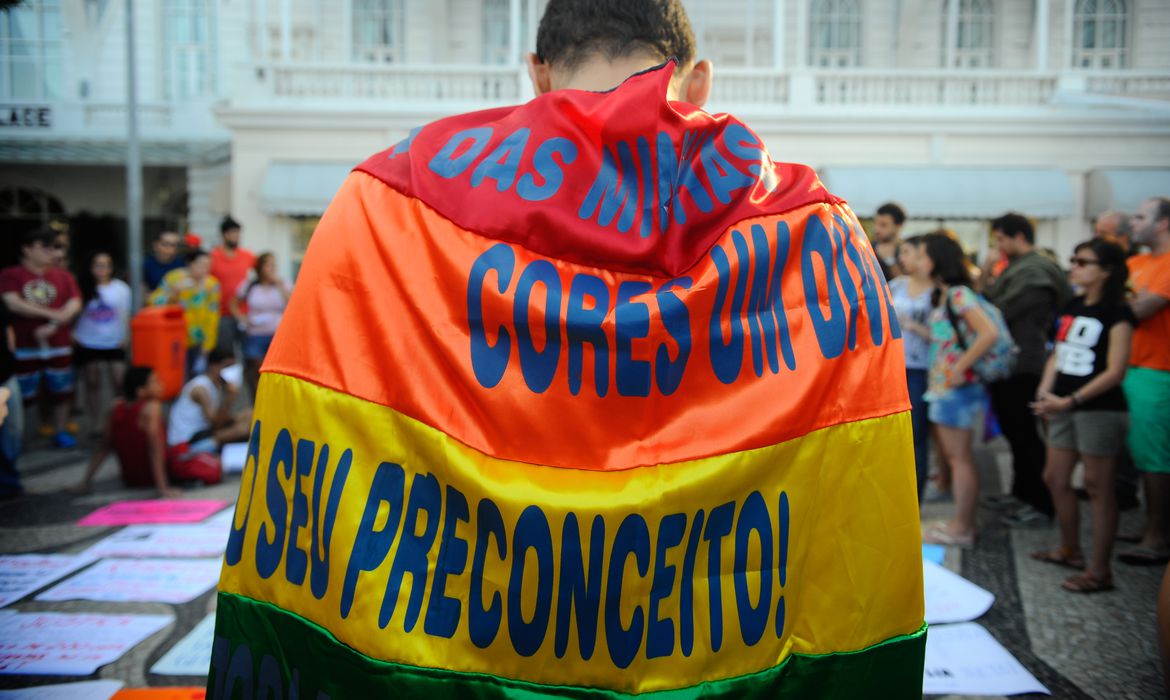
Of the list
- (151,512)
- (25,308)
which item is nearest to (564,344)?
(151,512)

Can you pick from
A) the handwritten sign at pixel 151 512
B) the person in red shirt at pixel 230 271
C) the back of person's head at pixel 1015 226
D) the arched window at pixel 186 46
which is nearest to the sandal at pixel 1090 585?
the back of person's head at pixel 1015 226

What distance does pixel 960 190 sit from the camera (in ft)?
47.2

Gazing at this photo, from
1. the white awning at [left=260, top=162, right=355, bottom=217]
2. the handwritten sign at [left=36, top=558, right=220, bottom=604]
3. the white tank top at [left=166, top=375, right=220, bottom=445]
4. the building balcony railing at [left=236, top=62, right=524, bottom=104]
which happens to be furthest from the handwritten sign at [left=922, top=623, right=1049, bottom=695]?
the building balcony railing at [left=236, top=62, right=524, bottom=104]

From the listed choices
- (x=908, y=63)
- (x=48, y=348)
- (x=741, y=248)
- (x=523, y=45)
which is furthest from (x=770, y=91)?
(x=741, y=248)

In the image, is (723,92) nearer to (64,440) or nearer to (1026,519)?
(1026,519)

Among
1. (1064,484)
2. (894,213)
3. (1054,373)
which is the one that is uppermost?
(894,213)

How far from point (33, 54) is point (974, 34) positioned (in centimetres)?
2038

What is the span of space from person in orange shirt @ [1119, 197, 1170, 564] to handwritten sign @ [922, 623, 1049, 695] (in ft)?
4.90

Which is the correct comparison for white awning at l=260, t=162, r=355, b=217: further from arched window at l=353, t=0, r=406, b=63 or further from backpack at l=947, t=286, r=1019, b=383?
backpack at l=947, t=286, r=1019, b=383

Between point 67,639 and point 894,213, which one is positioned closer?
point 67,639

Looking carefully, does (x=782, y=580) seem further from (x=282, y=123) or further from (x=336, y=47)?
(x=336, y=47)

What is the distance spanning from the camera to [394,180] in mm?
1563

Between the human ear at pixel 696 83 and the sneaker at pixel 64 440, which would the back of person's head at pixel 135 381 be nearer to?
the sneaker at pixel 64 440

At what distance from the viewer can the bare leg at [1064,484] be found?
4293mm
